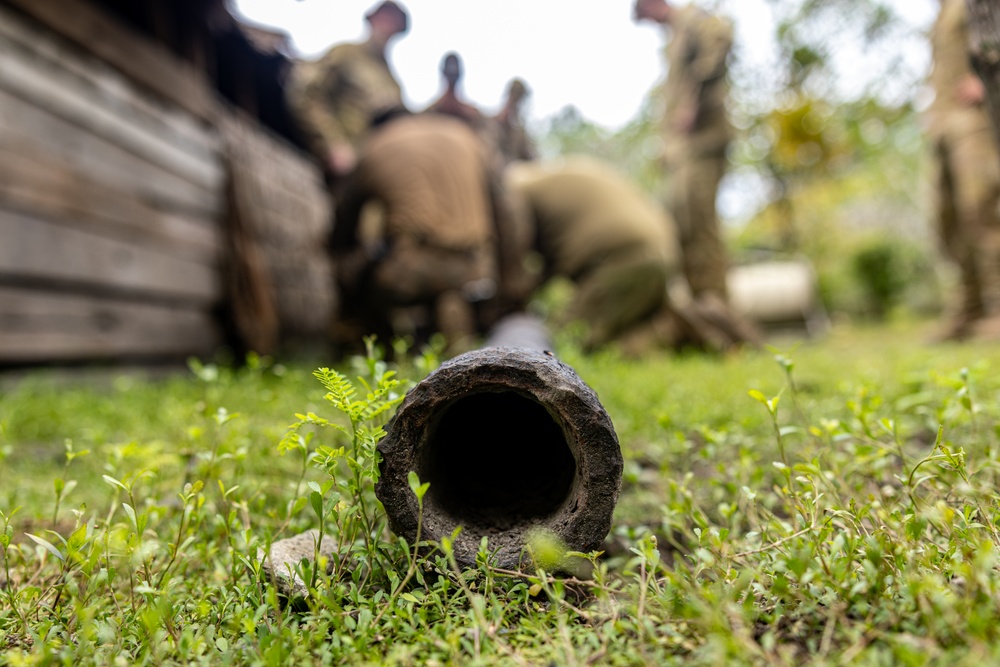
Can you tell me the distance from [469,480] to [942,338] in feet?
18.7

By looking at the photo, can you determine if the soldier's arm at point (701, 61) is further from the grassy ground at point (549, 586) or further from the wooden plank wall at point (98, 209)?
the grassy ground at point (549, 586)

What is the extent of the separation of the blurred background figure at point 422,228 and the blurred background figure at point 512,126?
2576 mm

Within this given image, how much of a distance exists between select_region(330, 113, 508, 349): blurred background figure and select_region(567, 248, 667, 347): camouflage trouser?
1.47 m

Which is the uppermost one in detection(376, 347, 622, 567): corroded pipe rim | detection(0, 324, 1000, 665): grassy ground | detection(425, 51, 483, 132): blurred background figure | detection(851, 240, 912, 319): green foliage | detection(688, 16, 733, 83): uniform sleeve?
detection(688, 16, 733, 83): uniform sleeve

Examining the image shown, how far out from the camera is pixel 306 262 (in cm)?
682

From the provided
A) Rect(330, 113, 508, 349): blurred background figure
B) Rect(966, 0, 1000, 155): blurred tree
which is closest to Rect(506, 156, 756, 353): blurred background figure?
Rect(330, 113, 508, 349): blurred background figure

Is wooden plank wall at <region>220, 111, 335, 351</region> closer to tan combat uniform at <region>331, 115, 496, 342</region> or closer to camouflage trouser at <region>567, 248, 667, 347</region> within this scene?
tan combat uniform at <region>331, 115, 496, 342</region>

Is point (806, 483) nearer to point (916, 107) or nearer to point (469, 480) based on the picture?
point (469, 480)

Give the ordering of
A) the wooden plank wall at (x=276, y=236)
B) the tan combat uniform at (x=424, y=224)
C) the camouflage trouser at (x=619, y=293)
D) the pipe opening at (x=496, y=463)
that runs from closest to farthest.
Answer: the pipe opening at (x=496, y=463)
the tan combat uniform at (x=424, y=224)
the wooden plank wall at (x=276, y=236)
the camouflage trouser at (x=619, y=293)

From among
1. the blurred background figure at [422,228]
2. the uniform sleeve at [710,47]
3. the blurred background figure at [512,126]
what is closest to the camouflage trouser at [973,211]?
the uniform sleeve at [710,47]

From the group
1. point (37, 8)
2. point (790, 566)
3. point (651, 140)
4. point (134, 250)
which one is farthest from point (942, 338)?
point (651, 140)

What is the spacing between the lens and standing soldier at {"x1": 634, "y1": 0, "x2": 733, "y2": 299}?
680cm

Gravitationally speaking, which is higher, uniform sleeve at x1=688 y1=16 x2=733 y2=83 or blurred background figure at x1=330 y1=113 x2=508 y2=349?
uniform sleeve at x1=688 y1=16 x2=733 y2=83

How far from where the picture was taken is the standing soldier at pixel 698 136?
680cm
